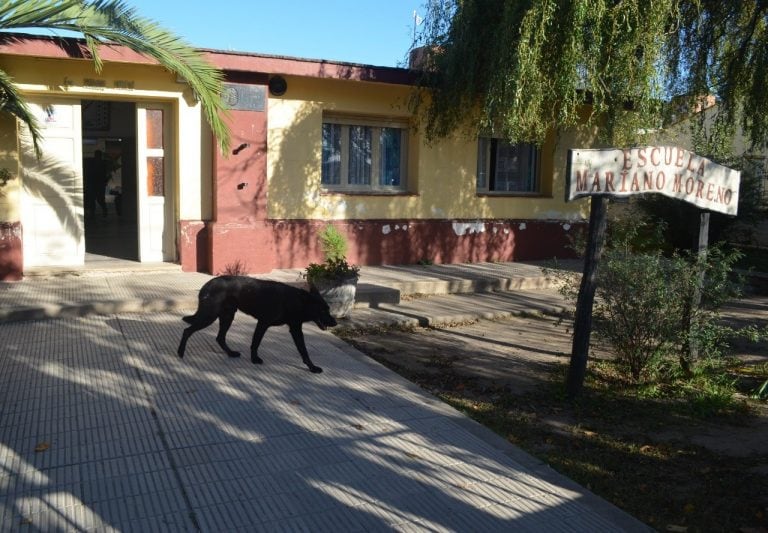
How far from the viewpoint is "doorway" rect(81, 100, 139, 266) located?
579 inches

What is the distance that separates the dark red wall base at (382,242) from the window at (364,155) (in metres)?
0.79

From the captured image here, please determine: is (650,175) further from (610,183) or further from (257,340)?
(257,340)

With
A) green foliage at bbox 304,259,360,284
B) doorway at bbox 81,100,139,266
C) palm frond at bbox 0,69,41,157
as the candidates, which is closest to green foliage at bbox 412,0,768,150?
green foliage at bbox 304,259,360,284

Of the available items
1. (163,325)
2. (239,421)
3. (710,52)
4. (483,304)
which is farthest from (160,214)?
(710,52)

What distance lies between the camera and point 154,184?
33.3 feet

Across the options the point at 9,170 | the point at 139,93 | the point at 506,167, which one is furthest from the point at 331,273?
the point at 506,167

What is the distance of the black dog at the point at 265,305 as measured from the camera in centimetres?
593

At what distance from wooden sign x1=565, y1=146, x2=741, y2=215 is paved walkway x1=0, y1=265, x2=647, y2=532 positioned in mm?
2121

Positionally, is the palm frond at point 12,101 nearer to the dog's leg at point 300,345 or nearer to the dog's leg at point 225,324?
the dog's leg at point 225,324

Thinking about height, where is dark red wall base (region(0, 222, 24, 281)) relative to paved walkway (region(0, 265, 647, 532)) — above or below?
above

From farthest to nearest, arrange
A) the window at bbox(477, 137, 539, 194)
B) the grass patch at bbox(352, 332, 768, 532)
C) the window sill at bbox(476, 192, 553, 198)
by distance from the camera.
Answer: the window at bbox(477, 137, 539, 194) < the window sill at bbox(476, 192, 553, 198) < the grass patch at bbox(352, 332, 768, 532)

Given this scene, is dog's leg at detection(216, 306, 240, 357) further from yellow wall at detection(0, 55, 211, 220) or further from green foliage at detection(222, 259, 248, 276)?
yellow wall at detection(0, 55, 211, 220)

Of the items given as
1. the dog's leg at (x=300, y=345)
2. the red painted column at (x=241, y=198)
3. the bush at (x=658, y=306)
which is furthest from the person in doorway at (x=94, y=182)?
the bush at (x=658, y=306)

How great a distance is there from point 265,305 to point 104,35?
4063 millimetres
